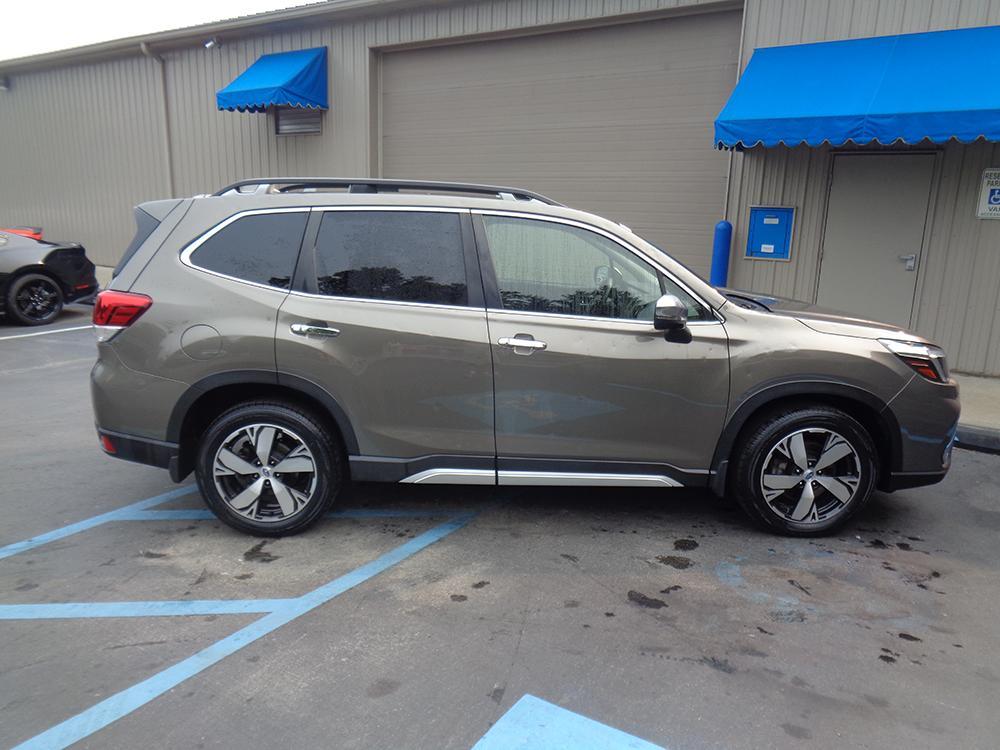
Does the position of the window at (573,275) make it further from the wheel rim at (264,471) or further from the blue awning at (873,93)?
the blue awning at (873,93)

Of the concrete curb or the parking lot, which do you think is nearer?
the parking lot

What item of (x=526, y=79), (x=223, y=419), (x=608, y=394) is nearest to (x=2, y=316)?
(x=526, y=79)

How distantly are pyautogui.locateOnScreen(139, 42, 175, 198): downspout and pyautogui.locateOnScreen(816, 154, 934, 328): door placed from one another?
525 inches

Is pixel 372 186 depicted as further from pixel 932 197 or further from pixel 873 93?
pixel 932 197

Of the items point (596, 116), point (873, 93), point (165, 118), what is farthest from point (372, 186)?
point (165, 118)

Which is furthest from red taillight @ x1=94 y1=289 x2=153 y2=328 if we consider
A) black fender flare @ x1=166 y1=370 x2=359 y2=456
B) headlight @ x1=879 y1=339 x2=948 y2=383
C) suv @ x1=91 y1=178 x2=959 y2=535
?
headlight @ x1=879 y1=339 x2=948 y2=383

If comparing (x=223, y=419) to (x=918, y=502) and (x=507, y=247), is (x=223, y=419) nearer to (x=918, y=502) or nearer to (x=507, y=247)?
(x=507, y=247)

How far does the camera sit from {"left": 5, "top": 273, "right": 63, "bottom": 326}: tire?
10953mm

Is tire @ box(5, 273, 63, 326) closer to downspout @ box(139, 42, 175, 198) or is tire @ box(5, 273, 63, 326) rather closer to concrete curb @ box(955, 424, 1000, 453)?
downspout @ box(139, 42, 175, 198)

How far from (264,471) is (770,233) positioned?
7.40 meters

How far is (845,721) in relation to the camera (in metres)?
2.76

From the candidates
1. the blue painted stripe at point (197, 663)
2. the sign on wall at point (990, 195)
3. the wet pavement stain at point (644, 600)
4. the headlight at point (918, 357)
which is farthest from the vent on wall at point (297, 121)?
the wet pavement stain at point (644, 600)

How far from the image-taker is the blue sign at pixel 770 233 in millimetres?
9250

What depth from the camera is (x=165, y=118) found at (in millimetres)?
15758
